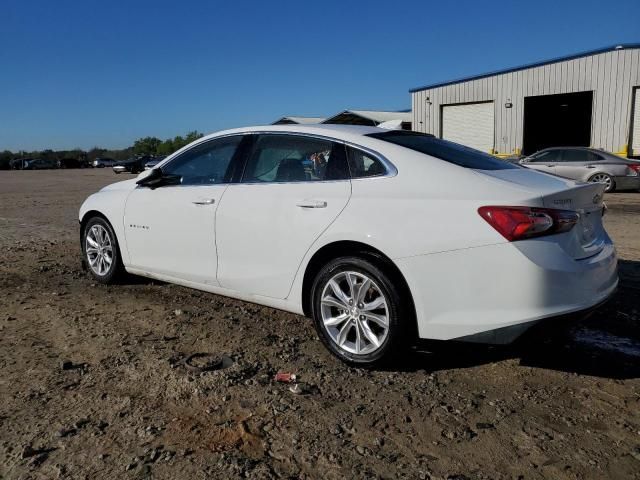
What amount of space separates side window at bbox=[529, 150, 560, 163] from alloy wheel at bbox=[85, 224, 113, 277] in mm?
15046

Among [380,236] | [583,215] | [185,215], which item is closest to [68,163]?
[185,215]

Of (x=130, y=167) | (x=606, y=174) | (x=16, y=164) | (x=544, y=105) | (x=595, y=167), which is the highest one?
(x=544, y=105)

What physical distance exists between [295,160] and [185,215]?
3.78ft

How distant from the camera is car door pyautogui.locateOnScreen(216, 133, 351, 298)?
3811 mm

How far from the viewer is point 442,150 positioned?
12.9ft

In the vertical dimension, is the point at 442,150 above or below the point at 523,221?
above

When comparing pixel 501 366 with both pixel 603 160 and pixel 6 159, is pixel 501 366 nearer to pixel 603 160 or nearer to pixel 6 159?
pixel 603 160

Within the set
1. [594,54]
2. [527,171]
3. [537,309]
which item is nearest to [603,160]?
[594,54]

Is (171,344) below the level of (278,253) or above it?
below

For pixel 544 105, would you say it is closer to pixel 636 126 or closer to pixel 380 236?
pixel 636 126

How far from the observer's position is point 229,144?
4680mm

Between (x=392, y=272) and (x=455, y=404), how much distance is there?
849 millimetres

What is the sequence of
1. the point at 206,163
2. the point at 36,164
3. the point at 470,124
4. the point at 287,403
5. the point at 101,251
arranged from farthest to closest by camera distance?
the point at 36,164
the point at 470,124
the point at 101,251
the point at 206,163
the point at 287,403

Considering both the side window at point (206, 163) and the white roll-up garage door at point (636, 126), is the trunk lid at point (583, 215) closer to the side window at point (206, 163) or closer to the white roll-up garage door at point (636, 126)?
the side window at point (206, 163)
